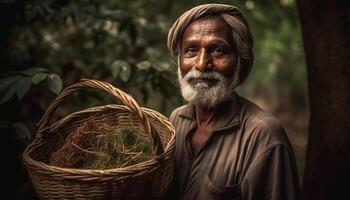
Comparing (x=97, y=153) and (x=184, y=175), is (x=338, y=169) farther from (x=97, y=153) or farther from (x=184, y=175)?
(x=97, y=153)

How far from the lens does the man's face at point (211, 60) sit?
2184 millimetres

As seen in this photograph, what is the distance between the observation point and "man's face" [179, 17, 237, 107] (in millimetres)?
2184

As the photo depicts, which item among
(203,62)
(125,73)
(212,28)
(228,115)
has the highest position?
(212,28)

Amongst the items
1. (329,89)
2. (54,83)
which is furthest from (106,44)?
(329,89)

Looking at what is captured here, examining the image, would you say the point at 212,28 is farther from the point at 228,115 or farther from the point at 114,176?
the point at 114,176

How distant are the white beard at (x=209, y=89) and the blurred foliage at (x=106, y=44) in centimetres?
74

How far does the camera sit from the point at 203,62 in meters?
2.17

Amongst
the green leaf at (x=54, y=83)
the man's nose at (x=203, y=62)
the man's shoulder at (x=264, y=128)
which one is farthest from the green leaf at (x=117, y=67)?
the man's shoulder at (x=264, y=128)

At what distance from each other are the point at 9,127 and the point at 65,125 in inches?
22.8

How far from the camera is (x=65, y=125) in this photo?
2344 mm

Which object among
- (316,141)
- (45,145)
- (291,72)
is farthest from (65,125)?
(291,72)

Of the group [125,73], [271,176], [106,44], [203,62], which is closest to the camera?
[271,176]

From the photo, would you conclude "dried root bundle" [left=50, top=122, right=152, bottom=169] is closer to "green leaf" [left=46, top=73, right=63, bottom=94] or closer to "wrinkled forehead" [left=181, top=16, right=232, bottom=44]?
"green leaf" [left=46, top=73, right=63, bottom=94]

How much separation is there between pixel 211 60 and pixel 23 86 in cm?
120
